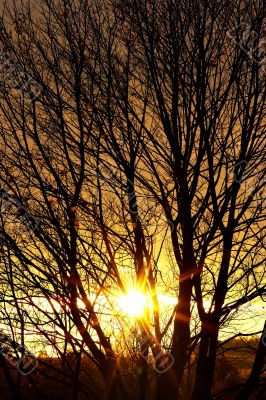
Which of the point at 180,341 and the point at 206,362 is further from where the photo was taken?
the point at 180,341

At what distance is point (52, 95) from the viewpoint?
6086 millimetres

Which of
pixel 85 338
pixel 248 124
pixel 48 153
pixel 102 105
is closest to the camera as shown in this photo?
pixel 85 338

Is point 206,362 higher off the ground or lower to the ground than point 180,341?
lower

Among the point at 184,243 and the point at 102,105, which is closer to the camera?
the point at 184,243

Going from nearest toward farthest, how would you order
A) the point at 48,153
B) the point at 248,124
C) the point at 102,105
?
1. the point at 248,124
2. the point at 102,105
3. the point at 48,153

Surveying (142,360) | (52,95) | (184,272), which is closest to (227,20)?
(52,95)

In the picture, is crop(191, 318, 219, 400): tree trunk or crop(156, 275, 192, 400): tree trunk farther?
crop(156, 275, 192, 400): tree trunk

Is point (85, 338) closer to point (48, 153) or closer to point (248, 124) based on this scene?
point (48, 153)

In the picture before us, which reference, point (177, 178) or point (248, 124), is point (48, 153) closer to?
point (177, 178)

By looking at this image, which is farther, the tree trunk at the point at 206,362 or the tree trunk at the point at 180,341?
the tree trunk at the point at 180,341

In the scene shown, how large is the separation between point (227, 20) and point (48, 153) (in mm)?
2922

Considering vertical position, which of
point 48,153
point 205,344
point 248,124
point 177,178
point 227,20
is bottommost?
point 205,344

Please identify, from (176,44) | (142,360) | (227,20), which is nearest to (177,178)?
(176,44)

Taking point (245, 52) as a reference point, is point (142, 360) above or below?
below
